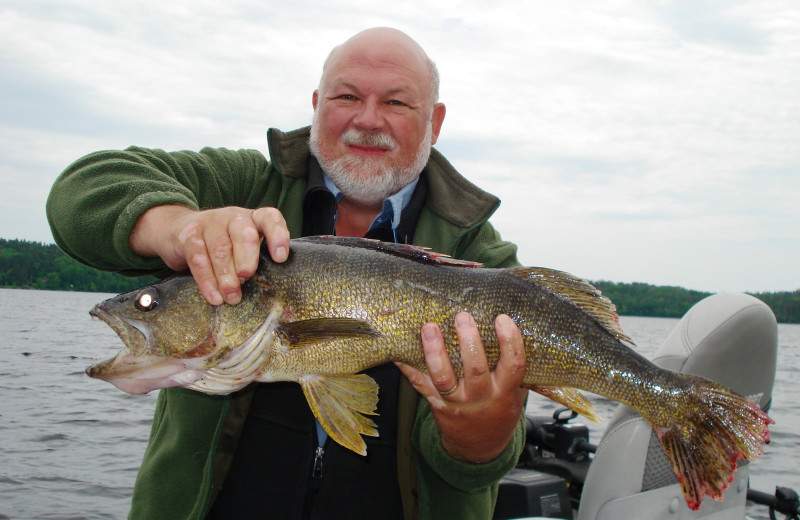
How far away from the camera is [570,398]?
10.0 ft

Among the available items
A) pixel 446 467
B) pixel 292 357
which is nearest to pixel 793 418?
pixel 446 467

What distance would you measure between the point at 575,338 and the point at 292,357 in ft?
4.49

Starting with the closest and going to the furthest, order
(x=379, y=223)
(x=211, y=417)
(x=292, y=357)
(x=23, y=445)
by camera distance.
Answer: (x=292, y=357)
(x=211, y=417)
(x=379, y=223)
(x=23, y=445)

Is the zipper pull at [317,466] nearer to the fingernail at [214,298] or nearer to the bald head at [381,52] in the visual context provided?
the fingernail at [214,298]

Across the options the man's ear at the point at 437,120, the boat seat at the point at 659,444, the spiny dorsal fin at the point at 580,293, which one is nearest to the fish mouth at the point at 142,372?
the spiny dorsal fin at the point at 580,293

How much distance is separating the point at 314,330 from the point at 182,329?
589 mm

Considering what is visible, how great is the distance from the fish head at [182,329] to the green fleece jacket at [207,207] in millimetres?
230

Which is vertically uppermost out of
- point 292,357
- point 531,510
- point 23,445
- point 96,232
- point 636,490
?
point 96,232

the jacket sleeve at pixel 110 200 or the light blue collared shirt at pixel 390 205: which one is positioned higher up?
the light blue collared shirt at pixel 390 205

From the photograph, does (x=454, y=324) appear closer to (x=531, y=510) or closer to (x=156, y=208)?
(x=156, y=208)

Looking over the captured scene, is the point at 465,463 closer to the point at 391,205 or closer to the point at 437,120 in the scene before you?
the point at 391,205

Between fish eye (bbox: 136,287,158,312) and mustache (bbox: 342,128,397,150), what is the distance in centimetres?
168

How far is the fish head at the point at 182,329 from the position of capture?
270 cm

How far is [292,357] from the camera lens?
277 centimetres
